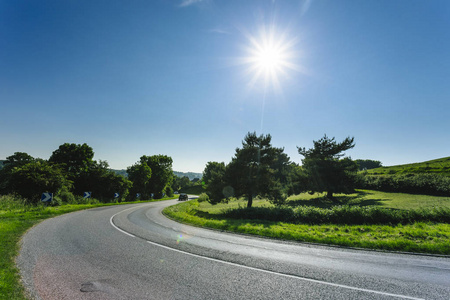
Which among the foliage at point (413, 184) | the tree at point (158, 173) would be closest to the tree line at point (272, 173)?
the foliage at point (413, 184)

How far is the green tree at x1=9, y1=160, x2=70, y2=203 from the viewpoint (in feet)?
73.3

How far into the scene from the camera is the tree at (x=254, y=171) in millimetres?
22719

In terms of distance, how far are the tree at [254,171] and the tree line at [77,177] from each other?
23087 mm

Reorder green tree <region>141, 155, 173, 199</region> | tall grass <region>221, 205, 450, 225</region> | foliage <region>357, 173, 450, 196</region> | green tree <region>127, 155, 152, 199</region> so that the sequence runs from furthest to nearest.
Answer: green tree <region>141, 155, 173, 199</region> < green tree <region>127, 155, 152, 199</region> < foliage <region>357, 173, 450, 196</region> < tall grass <region>221, 205, 450, 225</region>

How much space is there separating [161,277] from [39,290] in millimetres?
2801

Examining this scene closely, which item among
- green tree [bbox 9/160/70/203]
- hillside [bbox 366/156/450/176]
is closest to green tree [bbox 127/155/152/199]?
green tree [bbox 9/160/70/203]

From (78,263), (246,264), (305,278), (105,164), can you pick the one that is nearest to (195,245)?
(246,264)

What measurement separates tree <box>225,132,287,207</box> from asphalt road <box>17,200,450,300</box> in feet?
44.1

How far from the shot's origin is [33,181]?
74.2 feet

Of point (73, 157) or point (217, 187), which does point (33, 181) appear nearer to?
point (217, 187)

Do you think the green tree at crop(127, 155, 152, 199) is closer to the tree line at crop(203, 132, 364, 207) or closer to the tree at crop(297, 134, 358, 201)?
the tree line at crop(203, 132, 364, 207)

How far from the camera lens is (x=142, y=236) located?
416 inches

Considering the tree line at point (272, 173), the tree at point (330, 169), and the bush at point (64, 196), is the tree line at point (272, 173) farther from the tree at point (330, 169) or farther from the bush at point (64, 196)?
the bush at point (64, 196)

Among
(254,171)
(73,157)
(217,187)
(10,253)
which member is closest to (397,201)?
(254,171)
